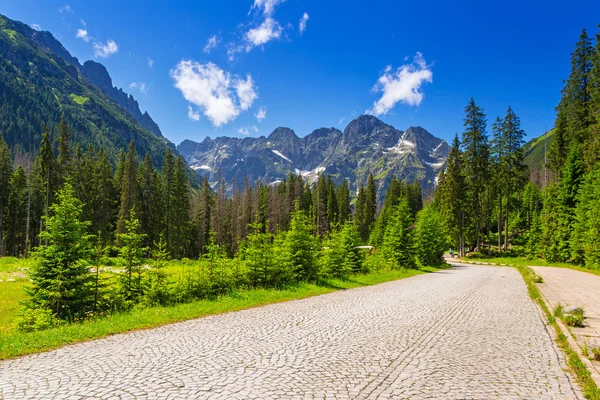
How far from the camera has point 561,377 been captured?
6676 mm

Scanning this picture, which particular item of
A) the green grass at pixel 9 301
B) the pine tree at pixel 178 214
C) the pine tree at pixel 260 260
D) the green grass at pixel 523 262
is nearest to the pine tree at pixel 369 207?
the green grass at pixel 523 262

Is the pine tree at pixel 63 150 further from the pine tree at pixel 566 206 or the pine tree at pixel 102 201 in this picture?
the pine tree at pixel 566 206

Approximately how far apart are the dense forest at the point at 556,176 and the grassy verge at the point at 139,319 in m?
30.9

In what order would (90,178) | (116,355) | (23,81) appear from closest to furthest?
(116,355), (90,178), (23,81)

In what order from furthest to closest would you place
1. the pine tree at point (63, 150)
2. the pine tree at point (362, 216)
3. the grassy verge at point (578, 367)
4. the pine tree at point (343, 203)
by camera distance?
1. the pine tree at point (362, 216)
2. the pine tree at point (343, 203)
3. the pine tree at point (63, 150)
4. the grassy verge at point (578, 367)

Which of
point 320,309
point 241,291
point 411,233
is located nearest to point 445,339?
point 320,309

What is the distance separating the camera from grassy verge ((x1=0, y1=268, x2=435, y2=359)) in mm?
7945

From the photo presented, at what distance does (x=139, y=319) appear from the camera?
1054 centimetres

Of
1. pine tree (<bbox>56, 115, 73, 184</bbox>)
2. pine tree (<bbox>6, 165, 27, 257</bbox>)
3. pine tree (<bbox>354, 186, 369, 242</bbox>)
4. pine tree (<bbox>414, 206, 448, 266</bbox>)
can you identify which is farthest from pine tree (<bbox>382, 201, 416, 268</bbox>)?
pine tree (<bbox>6, 165, 27, 257</bbox>)

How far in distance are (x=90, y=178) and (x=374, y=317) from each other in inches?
2250

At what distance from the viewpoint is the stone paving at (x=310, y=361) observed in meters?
5.63

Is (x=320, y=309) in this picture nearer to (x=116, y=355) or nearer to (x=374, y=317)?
(x=374, y=317)

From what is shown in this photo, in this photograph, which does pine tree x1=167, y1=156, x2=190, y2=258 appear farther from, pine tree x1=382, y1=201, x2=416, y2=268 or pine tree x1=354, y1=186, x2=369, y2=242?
pine tree x1=354, y1=186, x2=369, y2=242

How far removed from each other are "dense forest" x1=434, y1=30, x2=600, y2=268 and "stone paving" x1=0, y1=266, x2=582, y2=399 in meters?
29.3
